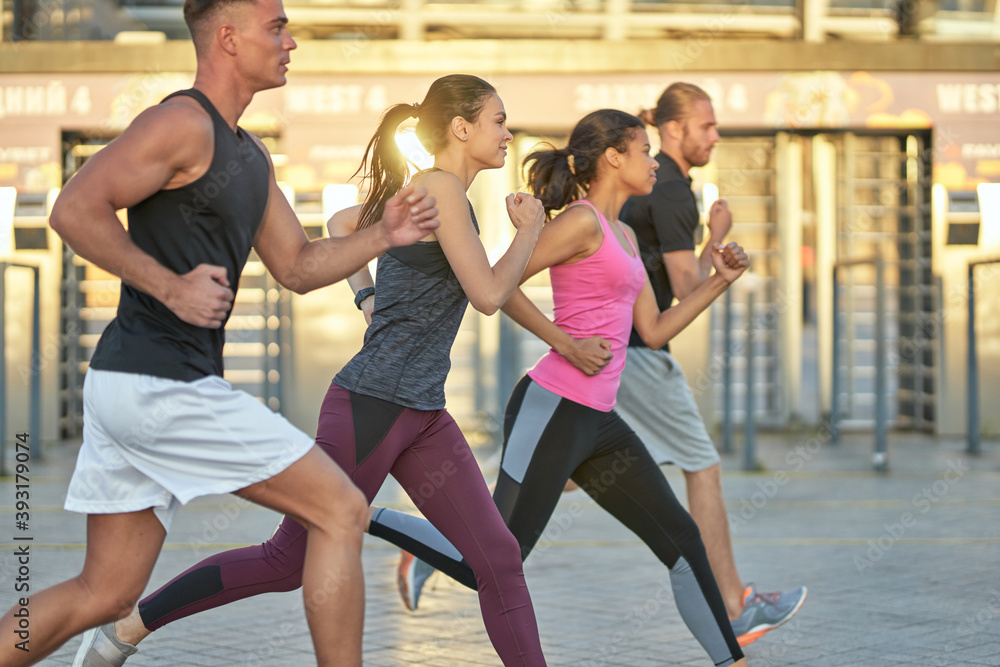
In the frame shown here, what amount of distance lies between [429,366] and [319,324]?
837cm

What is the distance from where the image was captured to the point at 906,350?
1238cm

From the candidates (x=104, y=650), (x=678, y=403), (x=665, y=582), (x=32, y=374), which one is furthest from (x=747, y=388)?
(x=104, y=650)

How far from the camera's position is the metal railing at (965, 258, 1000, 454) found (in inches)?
411

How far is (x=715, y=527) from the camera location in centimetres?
484

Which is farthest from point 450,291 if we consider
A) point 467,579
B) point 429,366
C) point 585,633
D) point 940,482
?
point 940,482

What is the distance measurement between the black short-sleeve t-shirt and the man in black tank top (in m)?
1.94

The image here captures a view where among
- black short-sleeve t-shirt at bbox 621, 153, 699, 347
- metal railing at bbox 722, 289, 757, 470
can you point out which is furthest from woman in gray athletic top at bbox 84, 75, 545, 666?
metal railing at bbox 722, 289, 757, 470

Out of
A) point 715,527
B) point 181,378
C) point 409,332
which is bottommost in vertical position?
point 715,527

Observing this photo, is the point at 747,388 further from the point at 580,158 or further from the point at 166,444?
the point at 166,444

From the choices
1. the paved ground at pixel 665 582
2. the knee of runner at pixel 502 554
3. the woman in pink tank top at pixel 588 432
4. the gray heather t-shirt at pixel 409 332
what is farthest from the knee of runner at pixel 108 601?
the paved ground at pixel 665 582

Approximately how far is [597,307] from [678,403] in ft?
3.06

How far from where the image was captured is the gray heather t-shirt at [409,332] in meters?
3.49

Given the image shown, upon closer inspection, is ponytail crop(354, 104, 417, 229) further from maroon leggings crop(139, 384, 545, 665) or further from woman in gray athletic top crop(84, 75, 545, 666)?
maroon leggings crop(139, 384, 545, 665)

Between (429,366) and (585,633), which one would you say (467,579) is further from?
(585,633)
